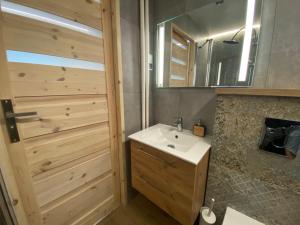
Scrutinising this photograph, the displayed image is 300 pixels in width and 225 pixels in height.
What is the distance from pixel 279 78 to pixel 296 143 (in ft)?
1.47

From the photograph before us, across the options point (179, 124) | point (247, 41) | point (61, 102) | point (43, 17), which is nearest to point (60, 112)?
point (61, 102)

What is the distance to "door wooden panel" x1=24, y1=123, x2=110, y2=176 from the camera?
2.84 feet

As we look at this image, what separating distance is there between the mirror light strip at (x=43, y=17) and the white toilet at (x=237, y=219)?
175 cm

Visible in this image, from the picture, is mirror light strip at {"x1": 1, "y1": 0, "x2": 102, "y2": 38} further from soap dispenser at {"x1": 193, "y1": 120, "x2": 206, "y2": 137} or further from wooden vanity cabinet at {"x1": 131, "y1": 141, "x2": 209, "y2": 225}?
soap dispenser at {"x1": 193, "y1": 120, "x2": 206, "y2": 137}

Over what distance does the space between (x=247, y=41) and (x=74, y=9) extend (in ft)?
4.28

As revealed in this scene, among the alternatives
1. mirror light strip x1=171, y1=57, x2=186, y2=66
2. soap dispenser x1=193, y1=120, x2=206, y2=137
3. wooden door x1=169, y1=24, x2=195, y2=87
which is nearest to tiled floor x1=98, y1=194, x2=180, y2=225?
soap dispenser x1=193, y1=120, x2=206, y2=137

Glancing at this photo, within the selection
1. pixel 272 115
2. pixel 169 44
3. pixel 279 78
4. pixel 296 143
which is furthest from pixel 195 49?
pixel 296 143

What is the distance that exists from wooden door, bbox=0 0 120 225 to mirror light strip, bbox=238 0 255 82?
110cm

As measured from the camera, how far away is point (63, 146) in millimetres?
994

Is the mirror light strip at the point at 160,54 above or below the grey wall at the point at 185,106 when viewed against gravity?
above

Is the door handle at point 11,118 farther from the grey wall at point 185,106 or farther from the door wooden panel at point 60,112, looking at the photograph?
the grey wall at point 185,106

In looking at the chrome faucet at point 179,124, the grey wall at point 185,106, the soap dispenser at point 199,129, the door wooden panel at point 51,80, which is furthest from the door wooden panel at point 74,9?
the soap dispenser at point 199,129

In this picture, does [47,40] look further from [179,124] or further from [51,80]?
[179,124]

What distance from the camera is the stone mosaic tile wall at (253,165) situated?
762 mm
